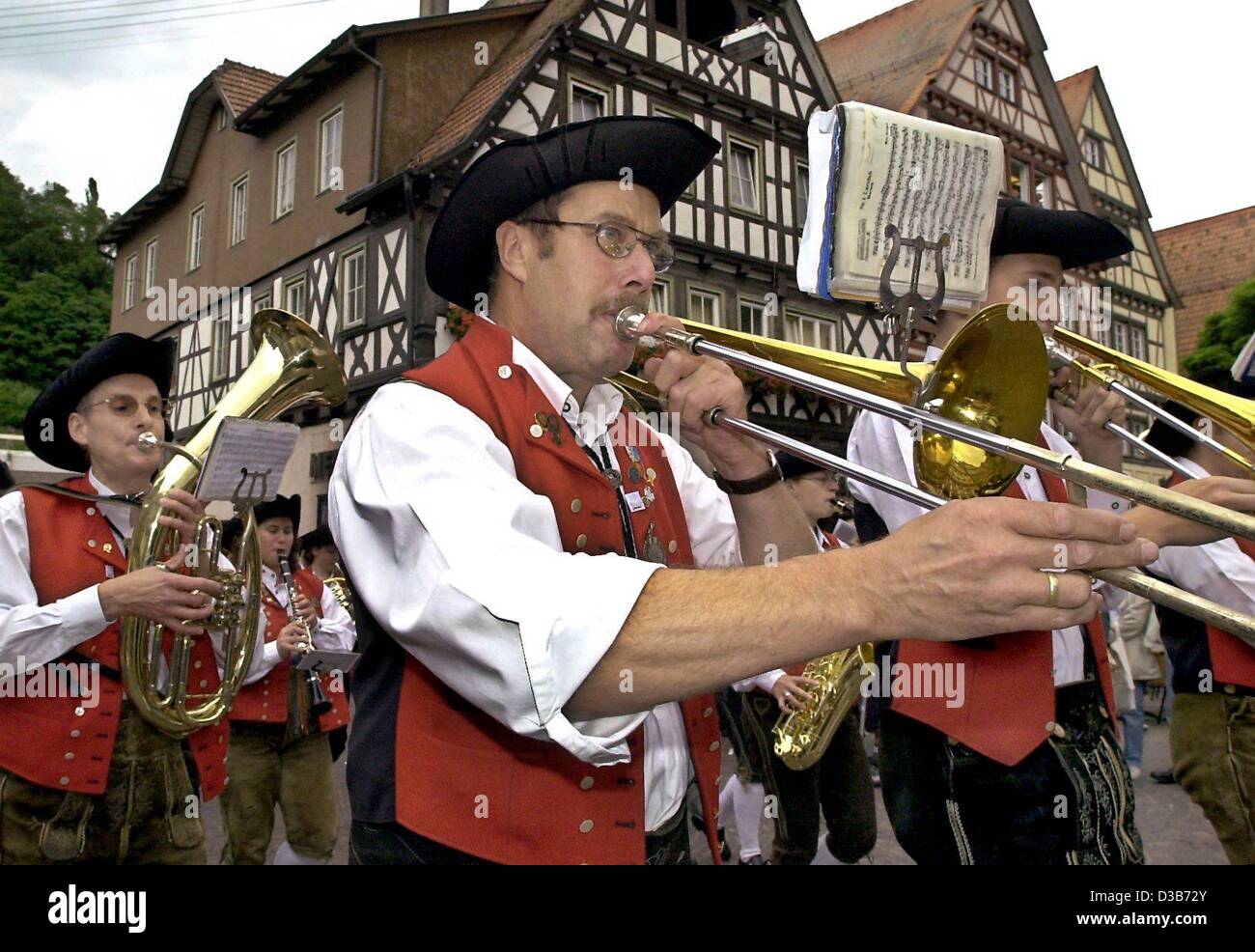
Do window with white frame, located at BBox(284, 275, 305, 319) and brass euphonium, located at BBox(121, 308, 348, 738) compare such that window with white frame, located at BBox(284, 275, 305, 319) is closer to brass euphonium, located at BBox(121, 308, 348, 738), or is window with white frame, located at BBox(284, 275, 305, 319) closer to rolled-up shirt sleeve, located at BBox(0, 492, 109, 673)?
brass euphonium, located at BBox(121, 308, 348, 738)

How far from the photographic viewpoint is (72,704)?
10.8 feet

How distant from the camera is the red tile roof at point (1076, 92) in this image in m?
21.3

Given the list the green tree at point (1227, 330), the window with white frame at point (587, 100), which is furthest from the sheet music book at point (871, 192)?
the green tree at point (1227, 330)

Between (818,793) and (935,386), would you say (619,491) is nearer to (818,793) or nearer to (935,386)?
(935,386)

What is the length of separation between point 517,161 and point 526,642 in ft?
4.31

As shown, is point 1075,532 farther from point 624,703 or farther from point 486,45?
point 486,45

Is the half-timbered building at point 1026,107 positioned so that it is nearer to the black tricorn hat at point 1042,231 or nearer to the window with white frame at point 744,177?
the window with white frame at point 744,177

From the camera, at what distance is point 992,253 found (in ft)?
9.71

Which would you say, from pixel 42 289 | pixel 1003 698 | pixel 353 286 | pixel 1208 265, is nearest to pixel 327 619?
pixel 1003 698

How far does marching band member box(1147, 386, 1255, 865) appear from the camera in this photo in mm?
3488

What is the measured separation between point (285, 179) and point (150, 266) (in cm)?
394

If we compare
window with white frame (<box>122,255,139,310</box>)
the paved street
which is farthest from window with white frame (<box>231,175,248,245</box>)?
the paved street

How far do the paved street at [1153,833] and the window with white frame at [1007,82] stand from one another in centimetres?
1548
